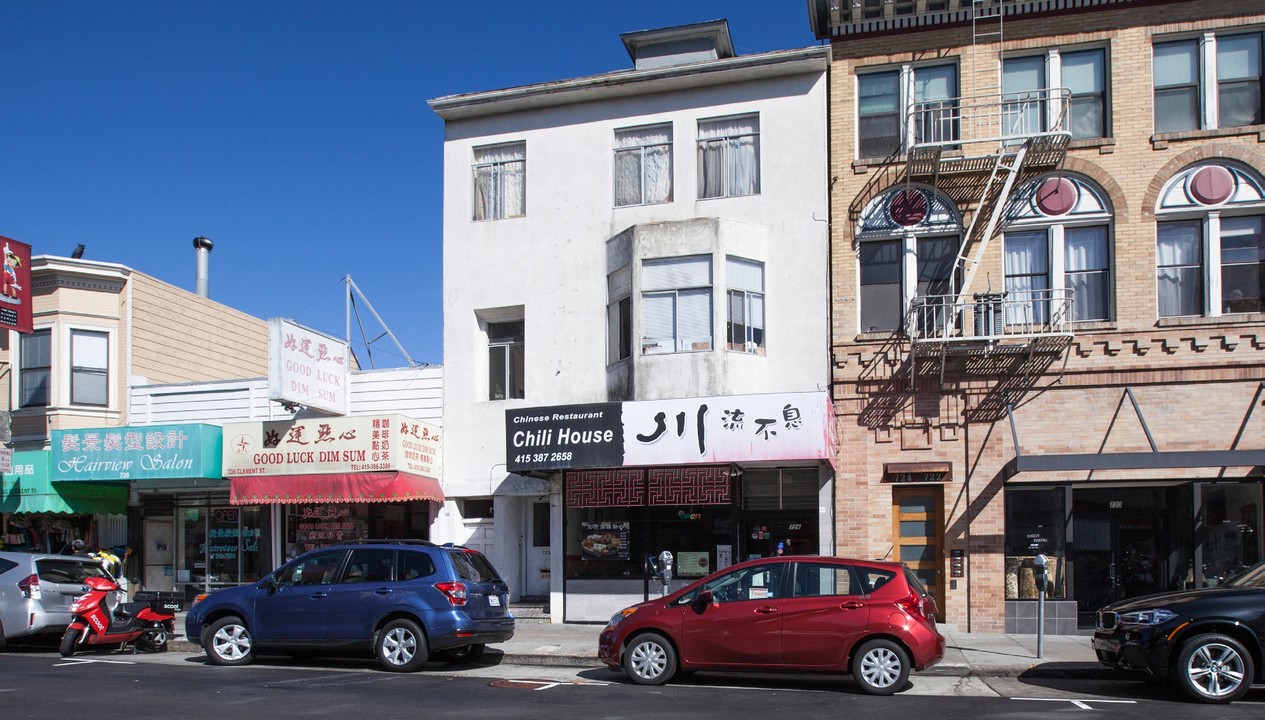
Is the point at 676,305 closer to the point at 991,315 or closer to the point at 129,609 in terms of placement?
the point at 991,315

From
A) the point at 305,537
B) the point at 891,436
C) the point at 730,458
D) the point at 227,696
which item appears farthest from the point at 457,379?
the point at 227,696

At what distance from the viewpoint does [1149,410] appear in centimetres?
1798

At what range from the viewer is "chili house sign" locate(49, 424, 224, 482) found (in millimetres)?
20625

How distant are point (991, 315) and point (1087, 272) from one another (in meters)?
2.00

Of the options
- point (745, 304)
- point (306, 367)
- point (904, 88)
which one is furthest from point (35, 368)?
point (904, 88)

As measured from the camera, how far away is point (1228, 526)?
17.6 metres

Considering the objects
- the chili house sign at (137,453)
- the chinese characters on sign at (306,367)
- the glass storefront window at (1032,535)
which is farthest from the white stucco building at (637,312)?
the chili house sign at (137,453)

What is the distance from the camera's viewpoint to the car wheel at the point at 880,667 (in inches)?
484

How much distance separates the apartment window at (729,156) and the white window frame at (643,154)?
22.2 inches

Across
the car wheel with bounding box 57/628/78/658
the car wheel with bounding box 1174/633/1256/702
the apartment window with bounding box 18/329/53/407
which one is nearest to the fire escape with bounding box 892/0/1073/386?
the car wheel with bounding box 1174/633/1256/702

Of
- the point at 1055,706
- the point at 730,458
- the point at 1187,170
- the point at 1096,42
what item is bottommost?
the point at 1055,706

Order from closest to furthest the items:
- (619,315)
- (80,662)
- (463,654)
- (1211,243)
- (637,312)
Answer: (80,662), (463,654), (1211,243), (637,312), (619,315)

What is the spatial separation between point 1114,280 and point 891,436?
435 centimetres

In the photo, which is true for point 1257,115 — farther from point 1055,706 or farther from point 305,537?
point 305,537
